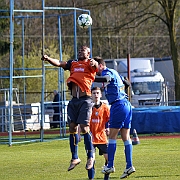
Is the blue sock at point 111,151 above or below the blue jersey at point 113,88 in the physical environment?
below

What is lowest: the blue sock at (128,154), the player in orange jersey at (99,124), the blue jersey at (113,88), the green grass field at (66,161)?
the green grass field at (66,161)

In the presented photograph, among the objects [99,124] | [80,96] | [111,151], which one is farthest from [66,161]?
[80,96]

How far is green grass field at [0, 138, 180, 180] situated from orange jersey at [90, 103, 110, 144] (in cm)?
65

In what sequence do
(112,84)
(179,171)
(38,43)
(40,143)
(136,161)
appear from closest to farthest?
(112,84), (179,171), (136,161), (40,143), (38,43)

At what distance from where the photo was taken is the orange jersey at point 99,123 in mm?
12430

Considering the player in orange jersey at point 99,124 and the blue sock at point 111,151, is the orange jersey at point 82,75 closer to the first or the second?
the blue sock at point 111,151

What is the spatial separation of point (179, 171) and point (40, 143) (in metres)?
10.4

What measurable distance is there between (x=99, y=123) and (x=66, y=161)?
8.20 ft

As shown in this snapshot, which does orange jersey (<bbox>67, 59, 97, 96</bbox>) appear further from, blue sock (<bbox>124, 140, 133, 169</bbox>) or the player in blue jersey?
blue sock (<bbox>124, 140, 133, 169</bbox>)

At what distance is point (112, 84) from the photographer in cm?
1110

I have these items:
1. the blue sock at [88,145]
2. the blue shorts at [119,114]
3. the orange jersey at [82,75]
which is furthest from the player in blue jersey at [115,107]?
the blue sock at [88,145]

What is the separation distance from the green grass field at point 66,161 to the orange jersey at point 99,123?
646 millimetres

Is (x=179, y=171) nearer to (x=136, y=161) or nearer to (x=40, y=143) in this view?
(x=136, y=161)

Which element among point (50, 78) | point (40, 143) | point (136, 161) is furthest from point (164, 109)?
point (50, 78)
